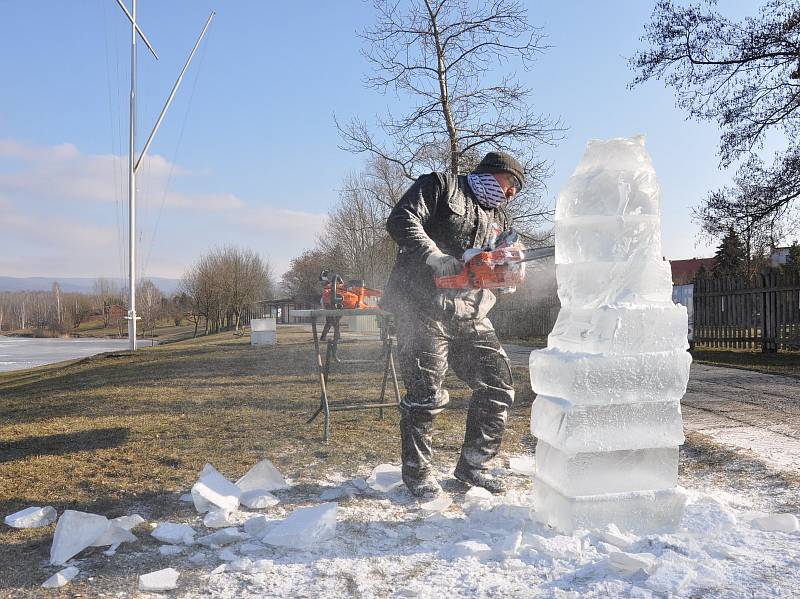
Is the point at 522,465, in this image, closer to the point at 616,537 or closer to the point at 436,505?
the point at 436,505

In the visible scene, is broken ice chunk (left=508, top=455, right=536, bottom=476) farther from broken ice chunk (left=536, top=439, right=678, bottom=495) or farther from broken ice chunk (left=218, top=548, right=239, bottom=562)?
broken ice chunk (left=218, top=548, right=239, bottom=562)

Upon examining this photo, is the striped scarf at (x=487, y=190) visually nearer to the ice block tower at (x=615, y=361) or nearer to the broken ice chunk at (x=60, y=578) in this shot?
the ice block tower at (x=615, y=361)

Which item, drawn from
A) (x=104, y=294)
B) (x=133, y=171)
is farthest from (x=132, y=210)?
(x=104, y=294)

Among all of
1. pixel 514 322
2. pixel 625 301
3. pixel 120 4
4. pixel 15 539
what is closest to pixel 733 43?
pixel 514 322

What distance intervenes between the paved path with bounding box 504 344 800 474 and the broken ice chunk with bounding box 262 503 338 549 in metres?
2.98

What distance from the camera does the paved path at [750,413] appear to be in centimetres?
453

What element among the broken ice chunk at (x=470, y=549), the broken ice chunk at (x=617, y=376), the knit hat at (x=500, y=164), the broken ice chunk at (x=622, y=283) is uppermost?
the knit hat at (x=500, y=164)

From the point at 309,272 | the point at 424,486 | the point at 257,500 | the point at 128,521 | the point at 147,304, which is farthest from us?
the point at 309,272

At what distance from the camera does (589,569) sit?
96.0 inches

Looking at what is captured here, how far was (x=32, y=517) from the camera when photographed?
10.0ft

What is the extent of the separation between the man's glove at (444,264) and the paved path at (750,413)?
2.60 meters

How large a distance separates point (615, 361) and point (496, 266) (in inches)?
29.2

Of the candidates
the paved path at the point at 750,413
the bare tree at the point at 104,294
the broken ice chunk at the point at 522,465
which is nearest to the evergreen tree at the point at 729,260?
the paved path at the point at 750,413

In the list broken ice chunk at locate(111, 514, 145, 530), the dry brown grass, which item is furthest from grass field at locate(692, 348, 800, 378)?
broken ice chunk at locate(111, 514, 145, 530)
